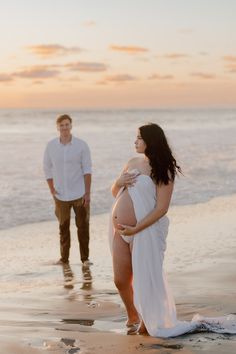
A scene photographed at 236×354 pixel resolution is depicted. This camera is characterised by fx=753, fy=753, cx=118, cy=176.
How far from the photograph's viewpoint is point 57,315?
7035 millimetres

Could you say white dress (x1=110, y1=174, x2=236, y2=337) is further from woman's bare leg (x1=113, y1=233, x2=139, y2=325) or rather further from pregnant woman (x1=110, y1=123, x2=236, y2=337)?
woman's bare leg (x1=113, y1=233, x2=139, y2=325)

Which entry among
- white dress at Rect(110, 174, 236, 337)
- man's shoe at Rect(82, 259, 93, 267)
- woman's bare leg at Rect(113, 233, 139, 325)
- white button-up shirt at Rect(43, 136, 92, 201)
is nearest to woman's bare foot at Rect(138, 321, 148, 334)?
white dress at Rect(110, 174, 236, 337)

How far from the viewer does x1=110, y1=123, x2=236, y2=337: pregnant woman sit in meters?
5.89

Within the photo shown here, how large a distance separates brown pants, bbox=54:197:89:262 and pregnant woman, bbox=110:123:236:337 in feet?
13.4

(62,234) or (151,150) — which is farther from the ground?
(151,150)

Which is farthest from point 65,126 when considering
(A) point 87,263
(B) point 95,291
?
(B) point 95,291

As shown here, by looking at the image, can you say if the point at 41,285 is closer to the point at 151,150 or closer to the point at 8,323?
the point at 8,323

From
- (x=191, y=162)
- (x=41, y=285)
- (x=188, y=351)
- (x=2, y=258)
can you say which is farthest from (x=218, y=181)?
(x=188, y=351)

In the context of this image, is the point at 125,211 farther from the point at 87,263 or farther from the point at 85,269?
the point at 87,263

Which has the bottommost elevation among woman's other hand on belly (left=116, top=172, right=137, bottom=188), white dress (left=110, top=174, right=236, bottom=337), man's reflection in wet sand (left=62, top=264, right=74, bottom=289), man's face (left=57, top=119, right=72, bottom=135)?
man's reflection in wet sand (left=62, top=264, right=74, bottom=289)

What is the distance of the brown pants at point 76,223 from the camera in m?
10.1

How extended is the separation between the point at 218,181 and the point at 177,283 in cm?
1337

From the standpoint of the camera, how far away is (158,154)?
19.4 feet

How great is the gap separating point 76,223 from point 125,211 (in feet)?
13.8
